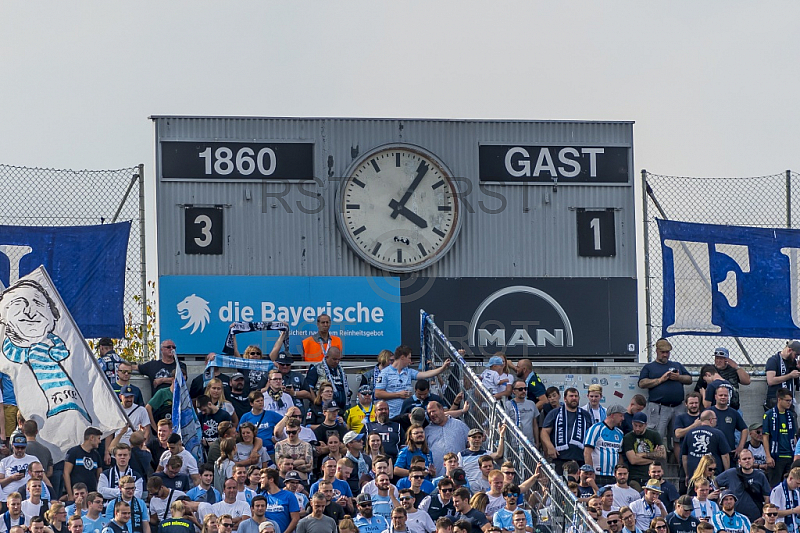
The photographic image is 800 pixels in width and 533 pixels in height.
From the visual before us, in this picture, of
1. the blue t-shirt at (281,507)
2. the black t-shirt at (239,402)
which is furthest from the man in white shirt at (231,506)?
the black t-shirt at (239,402)

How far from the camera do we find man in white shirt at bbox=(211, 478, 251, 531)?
54.1 ft

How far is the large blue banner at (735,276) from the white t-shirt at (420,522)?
6971mm

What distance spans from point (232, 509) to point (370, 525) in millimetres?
1441

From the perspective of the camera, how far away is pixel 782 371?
21031 millimetres

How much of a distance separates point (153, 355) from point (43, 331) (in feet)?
11.4

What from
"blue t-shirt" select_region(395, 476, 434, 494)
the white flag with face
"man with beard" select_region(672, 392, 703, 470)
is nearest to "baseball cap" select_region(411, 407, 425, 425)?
"blue t-shirt" select_region(395, 476, 434, 494)

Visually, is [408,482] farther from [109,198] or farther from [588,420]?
[109,198]

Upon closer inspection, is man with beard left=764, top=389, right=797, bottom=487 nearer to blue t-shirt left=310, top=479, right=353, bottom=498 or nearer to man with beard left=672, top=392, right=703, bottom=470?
man with beard left=672, top=392, right=703, bottom=470

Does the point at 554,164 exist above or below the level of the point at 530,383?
above

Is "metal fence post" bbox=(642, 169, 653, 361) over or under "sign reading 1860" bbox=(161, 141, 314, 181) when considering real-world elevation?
under

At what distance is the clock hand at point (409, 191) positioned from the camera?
21.8 meters

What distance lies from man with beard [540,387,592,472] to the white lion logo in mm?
5056

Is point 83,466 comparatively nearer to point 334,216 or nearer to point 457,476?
point 457,476

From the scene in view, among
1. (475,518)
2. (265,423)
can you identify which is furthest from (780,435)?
(265,423)
